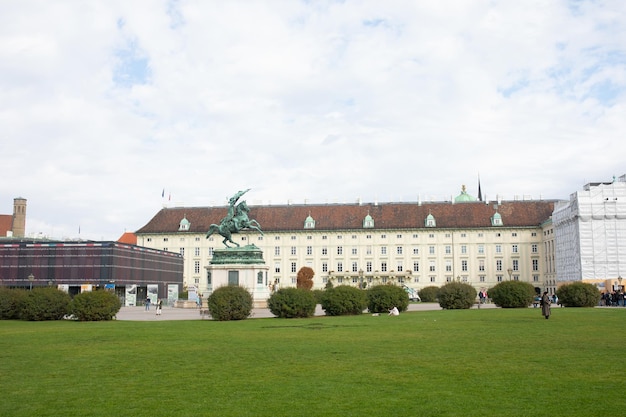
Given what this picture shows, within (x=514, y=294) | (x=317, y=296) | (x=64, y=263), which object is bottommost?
(x=317, y=296)

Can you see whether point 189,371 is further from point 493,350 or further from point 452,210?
point 452,210

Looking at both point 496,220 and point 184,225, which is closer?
point 496,220

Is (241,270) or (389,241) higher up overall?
(389,241)

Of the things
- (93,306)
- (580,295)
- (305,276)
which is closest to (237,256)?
(93,306)

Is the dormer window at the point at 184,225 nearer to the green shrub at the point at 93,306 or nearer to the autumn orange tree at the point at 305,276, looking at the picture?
the autumn orange tree at the point at 305,276

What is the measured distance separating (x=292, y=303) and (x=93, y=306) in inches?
404

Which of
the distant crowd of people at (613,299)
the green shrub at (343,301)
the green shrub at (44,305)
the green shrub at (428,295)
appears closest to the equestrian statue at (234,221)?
the green shrub at (343,301)

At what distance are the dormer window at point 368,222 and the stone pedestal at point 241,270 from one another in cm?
5591

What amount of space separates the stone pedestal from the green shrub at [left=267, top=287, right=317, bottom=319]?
14.5 metres

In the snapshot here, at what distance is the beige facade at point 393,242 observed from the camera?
101 meters

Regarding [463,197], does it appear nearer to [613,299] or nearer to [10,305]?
[613,299]

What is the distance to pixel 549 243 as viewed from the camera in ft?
310

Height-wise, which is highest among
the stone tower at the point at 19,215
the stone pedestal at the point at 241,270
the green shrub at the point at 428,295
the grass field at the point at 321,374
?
the stone tower at the point at 19,215

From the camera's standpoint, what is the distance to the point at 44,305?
34156 mm
